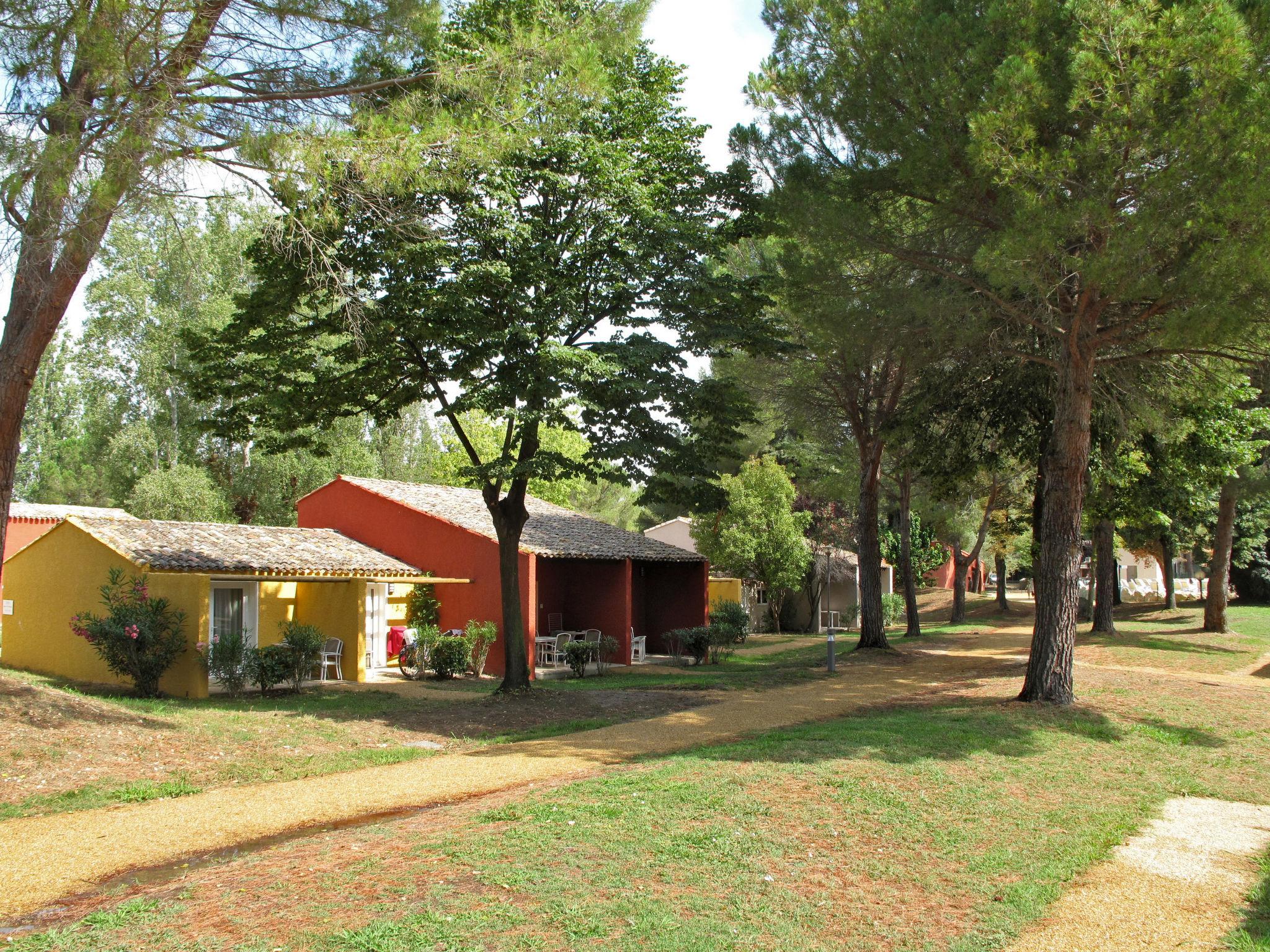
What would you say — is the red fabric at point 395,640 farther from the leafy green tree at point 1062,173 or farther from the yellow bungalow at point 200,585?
the leafy green tree at point 1062,173

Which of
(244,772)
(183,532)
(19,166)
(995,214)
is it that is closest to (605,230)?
(995,214)

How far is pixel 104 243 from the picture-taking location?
10.6 meters

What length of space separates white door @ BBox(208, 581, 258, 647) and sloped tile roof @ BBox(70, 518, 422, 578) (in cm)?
91

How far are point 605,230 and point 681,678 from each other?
30.7 feet

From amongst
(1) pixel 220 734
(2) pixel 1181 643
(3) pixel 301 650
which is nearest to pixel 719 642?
(3) pixel 301 650

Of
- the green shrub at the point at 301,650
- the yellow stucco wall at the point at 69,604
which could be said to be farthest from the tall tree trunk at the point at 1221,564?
the yellow stucco wall at the point at 69,604

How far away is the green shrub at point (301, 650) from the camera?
54.0ft

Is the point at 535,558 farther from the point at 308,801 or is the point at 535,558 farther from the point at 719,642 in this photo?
the point at 308,801

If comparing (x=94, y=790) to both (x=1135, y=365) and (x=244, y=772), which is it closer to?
(x=244, y=772)

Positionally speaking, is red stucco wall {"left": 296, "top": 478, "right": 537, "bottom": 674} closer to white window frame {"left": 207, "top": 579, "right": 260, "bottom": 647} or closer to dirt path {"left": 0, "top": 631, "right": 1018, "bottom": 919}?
white window frame {"left": 207, "top": 579, "right": 260, "bottom": 647}

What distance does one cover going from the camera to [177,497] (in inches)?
1262

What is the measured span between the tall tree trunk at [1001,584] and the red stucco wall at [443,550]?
2607cm

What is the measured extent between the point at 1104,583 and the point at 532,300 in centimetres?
1944

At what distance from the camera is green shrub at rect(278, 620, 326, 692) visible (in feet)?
54.0
